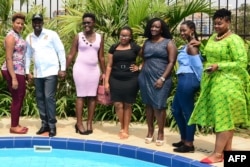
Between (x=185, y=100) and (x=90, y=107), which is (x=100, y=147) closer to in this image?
(x=90, y=107)

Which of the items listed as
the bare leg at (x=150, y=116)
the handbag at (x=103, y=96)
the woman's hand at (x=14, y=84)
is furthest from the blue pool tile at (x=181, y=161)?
the woman's hand at (x=14, y=84)

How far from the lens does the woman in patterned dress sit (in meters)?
5.22

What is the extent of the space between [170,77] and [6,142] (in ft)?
7.23

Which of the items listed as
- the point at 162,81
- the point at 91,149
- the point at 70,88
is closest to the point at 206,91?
the point at 162,81

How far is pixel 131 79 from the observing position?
5723mm

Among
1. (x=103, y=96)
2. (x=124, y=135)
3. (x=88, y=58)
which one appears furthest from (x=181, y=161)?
(x=88, y=58)

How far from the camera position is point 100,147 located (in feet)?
18.0

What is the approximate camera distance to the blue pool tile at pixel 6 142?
5.64 metres

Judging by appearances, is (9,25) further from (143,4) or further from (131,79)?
(131,79)

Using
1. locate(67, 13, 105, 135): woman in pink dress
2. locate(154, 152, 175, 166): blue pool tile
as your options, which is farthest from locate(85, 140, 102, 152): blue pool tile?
locate(154, 152, 175, 166): blue pool tile

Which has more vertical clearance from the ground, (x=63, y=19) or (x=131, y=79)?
(x=63, y=19)

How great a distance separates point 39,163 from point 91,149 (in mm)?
683

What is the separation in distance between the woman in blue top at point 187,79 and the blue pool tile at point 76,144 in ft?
3.87

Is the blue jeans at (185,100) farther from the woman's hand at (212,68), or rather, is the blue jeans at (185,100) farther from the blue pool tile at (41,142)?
the blue pool tile at (41,142)
